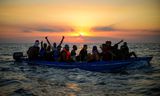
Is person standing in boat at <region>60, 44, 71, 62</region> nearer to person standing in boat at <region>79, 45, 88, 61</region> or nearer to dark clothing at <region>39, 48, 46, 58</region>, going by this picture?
person standing in boat at <region>79, 45, 88, 61</region>

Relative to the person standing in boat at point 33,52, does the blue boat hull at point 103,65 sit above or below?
below

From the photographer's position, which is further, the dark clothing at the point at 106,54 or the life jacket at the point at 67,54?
the life jacket at the point at 67,54

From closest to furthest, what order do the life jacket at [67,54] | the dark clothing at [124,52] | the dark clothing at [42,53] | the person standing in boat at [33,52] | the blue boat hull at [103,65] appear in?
the blue boat hull at [103,65] → the life jacket at [67,54] → the dark clothing at [124,52] → the dark clothing at [42,53] → the person standing in boat at [33,52]

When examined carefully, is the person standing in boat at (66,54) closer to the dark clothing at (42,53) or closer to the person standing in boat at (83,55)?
the person standing in boat at (83,55)

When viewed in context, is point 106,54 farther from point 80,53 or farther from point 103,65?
point 80,53

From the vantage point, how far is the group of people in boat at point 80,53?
1555 centimetres

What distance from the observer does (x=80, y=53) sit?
16.4 metres

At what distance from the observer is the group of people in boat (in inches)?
612

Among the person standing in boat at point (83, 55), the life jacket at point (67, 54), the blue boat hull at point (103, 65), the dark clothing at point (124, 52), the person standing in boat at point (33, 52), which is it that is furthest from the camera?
the person standing in boat at point (33, 52)

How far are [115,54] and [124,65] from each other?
1413mm

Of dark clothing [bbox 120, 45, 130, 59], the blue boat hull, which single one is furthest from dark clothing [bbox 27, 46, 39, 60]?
dark clothing [bbox 120, 45, 130, 59]

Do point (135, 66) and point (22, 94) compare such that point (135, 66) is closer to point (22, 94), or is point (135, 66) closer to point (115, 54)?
point (115, 54)

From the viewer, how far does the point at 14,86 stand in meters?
10.7

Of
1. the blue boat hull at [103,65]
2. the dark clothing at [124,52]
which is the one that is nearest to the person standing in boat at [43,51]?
the blue boat hull at [103,65]
